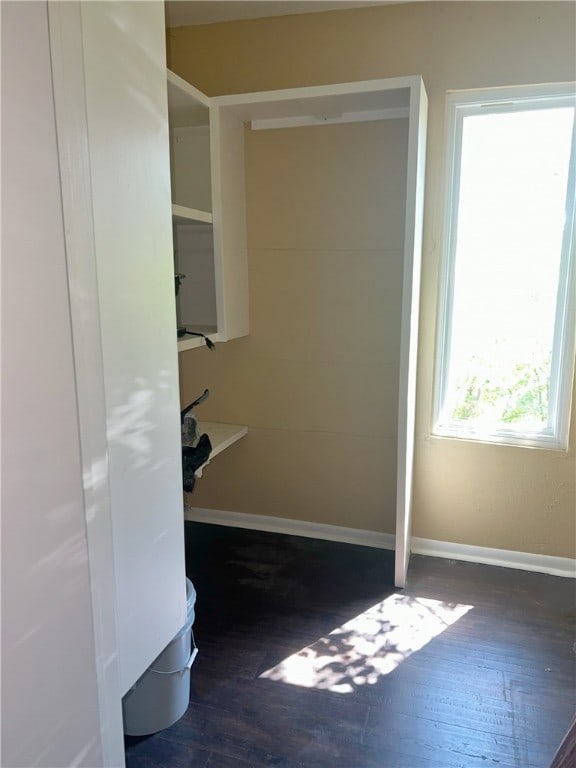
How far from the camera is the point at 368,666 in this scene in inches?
81.4

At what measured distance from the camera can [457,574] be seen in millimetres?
2668

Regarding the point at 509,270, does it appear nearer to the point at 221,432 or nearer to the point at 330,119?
the point at 330,119

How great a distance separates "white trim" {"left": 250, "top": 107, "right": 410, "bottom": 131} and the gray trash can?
2.30m

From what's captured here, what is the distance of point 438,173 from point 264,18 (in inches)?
45.3

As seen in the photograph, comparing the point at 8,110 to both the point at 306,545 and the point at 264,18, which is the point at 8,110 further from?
the point at 306,545

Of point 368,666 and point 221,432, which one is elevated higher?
point 221,432

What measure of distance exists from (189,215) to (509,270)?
5.02ft

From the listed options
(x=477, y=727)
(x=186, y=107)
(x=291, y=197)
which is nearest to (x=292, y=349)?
(x=291, y=197)

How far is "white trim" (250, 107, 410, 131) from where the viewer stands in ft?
8.22

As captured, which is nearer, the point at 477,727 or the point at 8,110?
the point at 8,110

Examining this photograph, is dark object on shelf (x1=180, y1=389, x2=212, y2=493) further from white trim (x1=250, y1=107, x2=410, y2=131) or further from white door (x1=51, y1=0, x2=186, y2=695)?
white trim (x1=250, y1=107, x2=410, y2=131)

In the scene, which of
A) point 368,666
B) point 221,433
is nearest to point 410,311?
point 221,433

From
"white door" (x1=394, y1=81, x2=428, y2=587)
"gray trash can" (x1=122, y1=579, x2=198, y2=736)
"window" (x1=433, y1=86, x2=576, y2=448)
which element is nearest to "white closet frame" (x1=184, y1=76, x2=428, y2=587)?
"white door" (x1=394, y1=81, x2=428, y2=587)

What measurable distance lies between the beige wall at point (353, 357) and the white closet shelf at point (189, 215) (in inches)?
18.7
